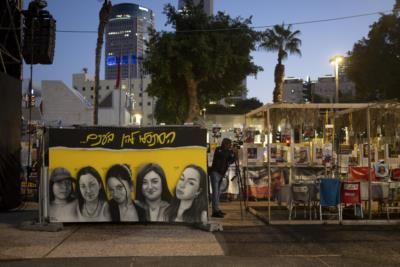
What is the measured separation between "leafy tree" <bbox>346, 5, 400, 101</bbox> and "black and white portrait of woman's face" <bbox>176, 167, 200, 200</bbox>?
121 ft

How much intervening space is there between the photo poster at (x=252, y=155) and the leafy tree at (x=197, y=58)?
2119 centimetres

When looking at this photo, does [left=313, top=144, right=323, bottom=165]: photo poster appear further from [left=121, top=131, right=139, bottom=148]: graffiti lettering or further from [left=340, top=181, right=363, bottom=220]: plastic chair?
[left=121, top=131, right=139, bottom=148]: graffiti lettering

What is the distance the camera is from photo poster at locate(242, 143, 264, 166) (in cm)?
1523

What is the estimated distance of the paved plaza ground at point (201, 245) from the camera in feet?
26.7

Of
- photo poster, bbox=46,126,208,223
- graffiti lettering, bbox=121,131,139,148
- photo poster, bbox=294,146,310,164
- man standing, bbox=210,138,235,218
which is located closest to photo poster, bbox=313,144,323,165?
photo poster, bbox=294,146,310,164

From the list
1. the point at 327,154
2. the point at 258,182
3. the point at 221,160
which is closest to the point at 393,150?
the point at 327,154

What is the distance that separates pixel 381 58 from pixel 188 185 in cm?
3882

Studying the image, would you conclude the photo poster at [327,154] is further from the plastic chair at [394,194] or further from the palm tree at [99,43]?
the palm tree at [99,43]

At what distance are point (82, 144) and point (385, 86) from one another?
38.4 metres

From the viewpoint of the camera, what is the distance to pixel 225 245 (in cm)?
932

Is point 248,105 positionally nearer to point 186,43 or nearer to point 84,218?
point 186,43

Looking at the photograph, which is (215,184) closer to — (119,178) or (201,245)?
(119,178)

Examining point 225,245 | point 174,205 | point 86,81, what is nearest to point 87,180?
point 174,205

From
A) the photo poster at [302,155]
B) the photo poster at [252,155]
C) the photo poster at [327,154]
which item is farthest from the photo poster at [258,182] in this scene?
the photo poster at [327,154]
